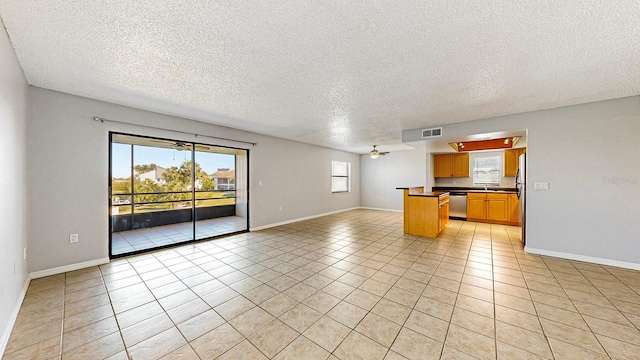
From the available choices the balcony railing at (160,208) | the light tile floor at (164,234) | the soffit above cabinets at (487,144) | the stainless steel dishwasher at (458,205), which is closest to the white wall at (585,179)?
the soffit above cabinets at (487,144)

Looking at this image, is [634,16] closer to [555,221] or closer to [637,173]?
[637,173]

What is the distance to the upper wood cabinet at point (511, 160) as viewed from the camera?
20.6 ft

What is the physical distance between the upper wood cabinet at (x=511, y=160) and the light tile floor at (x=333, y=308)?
3.71 m

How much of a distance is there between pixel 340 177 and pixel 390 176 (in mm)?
1986

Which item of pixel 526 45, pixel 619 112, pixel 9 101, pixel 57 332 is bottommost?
pixel 57 332

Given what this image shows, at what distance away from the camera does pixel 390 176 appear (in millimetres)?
8758

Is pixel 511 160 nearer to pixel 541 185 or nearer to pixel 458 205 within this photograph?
pixel 458 205

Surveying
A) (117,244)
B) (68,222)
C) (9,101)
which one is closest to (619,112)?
(9,101)

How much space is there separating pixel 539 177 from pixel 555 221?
2.48 ft

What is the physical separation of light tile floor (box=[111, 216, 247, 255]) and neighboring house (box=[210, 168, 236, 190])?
1.10 metres

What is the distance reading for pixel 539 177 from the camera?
3773mm

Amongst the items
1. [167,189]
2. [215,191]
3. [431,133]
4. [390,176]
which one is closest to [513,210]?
[431,133]

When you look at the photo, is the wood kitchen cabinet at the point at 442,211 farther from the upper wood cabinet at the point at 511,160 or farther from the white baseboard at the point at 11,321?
the white baseboard at the point at 11,321

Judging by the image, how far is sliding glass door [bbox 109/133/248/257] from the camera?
5.07 meters
